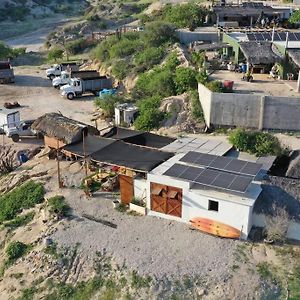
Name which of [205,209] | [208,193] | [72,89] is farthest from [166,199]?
[72,89]

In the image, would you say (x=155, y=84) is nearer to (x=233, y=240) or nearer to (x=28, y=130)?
(x=28, y=130)

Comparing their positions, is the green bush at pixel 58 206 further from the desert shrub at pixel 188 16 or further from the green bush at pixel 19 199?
the desert shrub at pixel 188 16

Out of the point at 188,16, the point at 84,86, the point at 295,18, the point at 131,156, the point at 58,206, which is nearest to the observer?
the point at 58,206

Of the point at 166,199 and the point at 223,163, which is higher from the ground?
the point at 223,163

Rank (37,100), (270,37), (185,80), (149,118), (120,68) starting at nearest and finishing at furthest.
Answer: (149,118) < (185,80) < (270,37) < (37,100) < (120,68)

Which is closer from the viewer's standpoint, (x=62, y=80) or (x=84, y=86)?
(x=84, y=86)

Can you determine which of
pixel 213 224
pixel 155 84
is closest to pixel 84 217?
pixel 213 224

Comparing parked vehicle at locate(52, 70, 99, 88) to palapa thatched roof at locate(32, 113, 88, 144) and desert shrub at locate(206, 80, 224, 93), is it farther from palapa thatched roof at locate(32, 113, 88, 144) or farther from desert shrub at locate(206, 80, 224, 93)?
desert shrub at locate(206, 80, 224, 93)

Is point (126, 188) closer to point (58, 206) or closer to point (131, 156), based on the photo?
point (131, 156)
